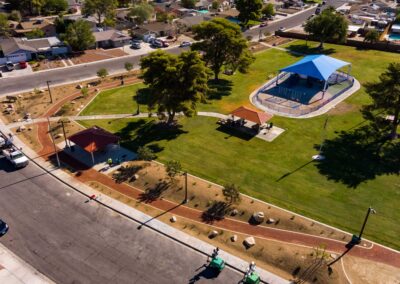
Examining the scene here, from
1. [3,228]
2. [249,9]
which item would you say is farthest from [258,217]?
[249,9]

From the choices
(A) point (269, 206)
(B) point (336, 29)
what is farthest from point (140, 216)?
(B) point (336, 29)

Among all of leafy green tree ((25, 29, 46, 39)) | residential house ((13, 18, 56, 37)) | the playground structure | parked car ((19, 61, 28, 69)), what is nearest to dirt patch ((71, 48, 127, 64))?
parked car ((19, 61, 28, 69))

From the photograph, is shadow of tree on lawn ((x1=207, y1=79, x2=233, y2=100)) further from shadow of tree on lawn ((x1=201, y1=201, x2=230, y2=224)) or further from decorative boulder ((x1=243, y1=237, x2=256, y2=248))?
→ decorative boulder ((x1=243, y1=237, x2=256, y2=248))

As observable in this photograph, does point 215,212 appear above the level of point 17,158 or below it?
below

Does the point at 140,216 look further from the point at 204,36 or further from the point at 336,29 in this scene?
the point at 336,29

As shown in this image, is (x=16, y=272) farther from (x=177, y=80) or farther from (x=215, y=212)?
(x=177, y=80)

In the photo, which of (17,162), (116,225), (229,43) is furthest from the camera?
(229,43)
